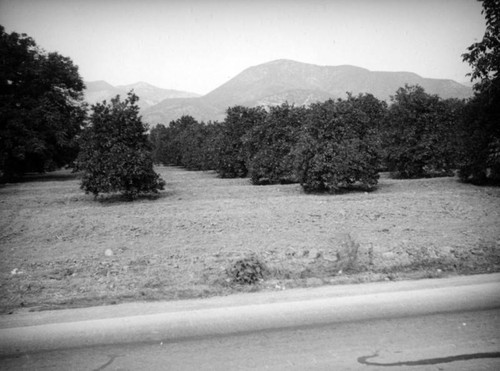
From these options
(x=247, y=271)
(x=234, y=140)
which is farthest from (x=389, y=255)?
(x=234, y=140)

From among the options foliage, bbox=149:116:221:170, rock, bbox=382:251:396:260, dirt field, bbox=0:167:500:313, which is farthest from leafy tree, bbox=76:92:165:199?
foliage, bbox=149:116:221:170

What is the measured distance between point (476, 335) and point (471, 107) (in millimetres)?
13432

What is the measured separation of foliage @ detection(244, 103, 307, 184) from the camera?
18.3 m

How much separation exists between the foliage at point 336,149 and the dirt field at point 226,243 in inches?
55.7

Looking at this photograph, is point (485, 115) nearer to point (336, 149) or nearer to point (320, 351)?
point (336, 149)

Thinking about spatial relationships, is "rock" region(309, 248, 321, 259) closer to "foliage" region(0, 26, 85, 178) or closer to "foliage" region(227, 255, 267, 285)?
"foliage" region(227, 255, 267, 285)

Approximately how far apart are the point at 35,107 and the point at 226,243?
24406 millimetres

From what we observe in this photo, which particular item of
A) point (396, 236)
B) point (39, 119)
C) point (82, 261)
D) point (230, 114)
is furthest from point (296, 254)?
point (39, 119)

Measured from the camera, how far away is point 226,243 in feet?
26.3

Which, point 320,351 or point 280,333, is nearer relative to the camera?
point 320,351

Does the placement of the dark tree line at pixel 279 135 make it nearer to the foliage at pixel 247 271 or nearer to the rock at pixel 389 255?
the rock at pixel 389 255

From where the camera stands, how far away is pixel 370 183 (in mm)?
14727

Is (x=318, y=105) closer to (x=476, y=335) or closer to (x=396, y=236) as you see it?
(x=396, y=236)

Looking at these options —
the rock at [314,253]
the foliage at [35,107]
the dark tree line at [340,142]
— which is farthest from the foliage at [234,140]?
the rock at [314,253]
